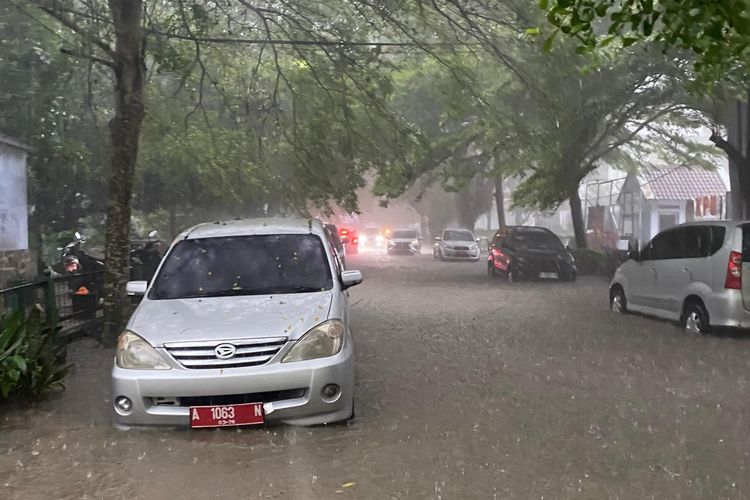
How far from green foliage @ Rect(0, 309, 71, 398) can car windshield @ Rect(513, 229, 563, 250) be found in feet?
56.4

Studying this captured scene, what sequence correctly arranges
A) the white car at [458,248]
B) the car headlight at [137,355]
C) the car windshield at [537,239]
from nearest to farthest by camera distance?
1. the car headlight at [137,355]
2. the car windshield at [537,239]
3. the white car at [458,248]

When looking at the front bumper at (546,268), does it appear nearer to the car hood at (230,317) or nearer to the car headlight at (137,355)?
the car hood at (230,317)

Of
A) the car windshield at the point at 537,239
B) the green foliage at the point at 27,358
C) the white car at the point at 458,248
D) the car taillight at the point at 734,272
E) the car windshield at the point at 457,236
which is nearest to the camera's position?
the green foliage at the point at 27,358

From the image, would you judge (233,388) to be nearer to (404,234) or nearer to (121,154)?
(121,154)

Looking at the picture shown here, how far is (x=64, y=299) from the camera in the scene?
1009 centimetres

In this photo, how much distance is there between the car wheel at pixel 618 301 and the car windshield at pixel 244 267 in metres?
8.08

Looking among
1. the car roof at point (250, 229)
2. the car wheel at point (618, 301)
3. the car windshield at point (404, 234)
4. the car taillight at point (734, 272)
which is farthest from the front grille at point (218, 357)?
the car windshield at point (404, 234)

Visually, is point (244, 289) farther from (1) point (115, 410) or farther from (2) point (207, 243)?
(1) point (115, 410)

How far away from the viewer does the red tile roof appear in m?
34.2

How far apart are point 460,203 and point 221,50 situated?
3201cm

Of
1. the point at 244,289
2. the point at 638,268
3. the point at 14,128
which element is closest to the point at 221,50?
the point at 14,128

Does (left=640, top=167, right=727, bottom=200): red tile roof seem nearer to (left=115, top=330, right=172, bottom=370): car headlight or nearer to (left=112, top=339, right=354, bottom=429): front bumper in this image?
(left=112, top=339, right=354, bottom=429): front bumper

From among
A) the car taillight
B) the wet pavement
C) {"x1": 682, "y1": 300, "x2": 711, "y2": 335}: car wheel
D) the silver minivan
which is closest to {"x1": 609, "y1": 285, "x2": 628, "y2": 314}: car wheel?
the silver minivan

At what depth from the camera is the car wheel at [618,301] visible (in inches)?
542
